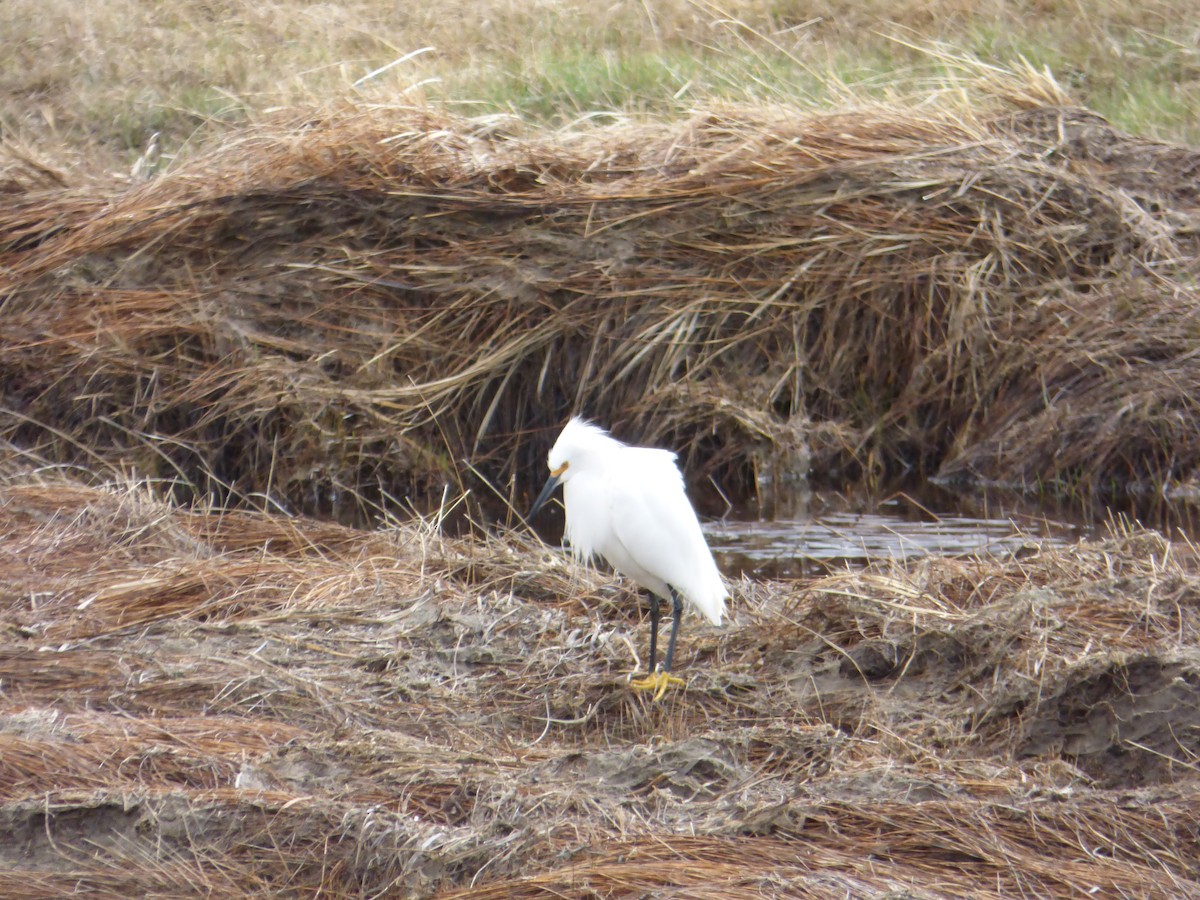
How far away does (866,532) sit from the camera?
6.16 metres

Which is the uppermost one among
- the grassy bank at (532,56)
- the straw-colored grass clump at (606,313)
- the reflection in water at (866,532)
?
the grassy bank at (532,56)

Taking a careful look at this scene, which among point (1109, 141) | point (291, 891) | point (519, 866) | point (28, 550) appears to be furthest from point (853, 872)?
point (1109, 141)

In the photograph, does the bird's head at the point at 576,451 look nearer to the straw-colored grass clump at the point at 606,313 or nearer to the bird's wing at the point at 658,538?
the bird's wing at the point at 658,538

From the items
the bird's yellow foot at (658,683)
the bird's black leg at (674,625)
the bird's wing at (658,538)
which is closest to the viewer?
the bird's yellow foot at (658,683)

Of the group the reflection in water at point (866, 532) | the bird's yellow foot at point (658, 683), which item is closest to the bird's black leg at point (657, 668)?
the bird's yellow foot at point (658, 683)

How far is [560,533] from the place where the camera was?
6.47 metres

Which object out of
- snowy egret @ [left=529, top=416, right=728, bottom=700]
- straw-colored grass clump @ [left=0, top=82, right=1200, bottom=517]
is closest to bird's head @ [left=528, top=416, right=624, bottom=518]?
snowy egret @ [left=529, top=416, right=728, bottom=700]

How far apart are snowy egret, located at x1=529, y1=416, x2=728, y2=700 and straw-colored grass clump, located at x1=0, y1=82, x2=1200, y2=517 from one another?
2613mm

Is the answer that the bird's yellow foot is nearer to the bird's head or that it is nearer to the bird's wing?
the bird's wing

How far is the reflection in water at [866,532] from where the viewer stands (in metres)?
5.74

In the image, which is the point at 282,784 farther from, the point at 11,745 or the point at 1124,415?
the point at 1124,415

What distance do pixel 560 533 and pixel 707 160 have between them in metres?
2.05

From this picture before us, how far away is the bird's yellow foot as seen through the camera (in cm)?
374

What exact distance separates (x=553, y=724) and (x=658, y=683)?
0.30 m
